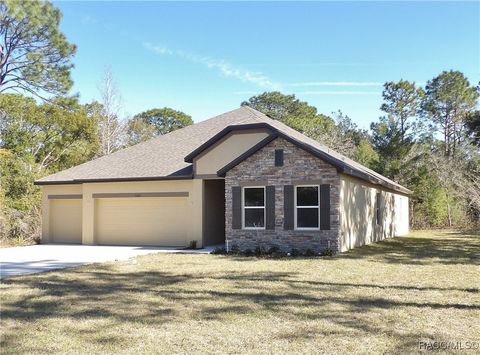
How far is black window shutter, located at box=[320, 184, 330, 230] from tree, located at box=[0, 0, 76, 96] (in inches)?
769

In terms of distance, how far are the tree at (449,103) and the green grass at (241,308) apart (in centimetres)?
3536

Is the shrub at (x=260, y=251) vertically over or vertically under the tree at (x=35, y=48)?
under

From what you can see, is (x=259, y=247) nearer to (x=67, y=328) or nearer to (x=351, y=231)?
(x=351, y=231)

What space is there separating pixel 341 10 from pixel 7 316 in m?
13.4

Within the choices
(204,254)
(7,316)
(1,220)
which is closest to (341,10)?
(204,254)

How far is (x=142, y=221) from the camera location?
65.1 feet

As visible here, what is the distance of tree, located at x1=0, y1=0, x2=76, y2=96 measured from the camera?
26.0 meters

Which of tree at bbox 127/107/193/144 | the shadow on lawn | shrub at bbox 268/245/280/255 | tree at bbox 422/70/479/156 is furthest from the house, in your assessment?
tree at bbox 127/107/193/144

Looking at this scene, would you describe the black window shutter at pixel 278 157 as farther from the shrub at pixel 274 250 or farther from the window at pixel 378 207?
the window at pixel 378 207

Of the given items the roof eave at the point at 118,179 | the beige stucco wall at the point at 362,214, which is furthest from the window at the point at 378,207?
the roof eave at the point at 118,179

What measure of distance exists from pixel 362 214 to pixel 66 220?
13.5 metres

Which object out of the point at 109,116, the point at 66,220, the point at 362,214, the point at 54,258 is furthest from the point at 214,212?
the point at 109,116

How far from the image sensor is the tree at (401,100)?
39166mm

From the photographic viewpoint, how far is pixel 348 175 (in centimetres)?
1644
